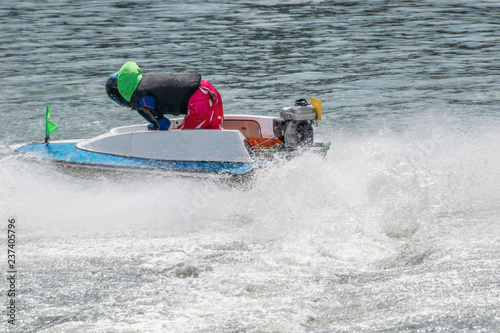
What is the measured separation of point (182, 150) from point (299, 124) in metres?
1.49

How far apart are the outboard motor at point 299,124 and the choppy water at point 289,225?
30 cm

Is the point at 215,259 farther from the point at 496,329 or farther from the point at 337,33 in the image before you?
the point at 337,33

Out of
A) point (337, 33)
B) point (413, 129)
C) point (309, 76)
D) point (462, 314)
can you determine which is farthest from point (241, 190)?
point (337, 33)

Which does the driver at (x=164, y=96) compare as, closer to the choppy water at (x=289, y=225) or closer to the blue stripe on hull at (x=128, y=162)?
the blue stripe on hull at (x=128, y=162)

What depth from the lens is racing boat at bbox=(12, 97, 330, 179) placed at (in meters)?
7.28

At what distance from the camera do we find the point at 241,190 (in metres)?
7.21

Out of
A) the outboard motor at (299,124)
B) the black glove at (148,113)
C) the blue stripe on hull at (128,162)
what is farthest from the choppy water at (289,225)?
the black glove at (148,113)

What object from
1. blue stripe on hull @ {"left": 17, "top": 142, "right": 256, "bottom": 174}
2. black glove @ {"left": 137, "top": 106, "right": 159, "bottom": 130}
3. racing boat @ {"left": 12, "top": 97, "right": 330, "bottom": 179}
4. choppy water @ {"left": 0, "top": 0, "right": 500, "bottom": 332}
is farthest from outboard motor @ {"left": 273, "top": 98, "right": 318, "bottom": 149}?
black glove @ {"left": 137, "top": 106, "right": 159, "bottom": 130}

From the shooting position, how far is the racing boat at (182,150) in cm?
728

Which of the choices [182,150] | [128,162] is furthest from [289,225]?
[128,162]

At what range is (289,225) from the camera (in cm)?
673

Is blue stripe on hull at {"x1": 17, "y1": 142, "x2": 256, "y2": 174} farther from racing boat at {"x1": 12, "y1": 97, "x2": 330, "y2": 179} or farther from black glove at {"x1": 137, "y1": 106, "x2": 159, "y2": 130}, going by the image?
black glove at {"x1": 137, "y1": 106, "x2": 159, "y2": 130}

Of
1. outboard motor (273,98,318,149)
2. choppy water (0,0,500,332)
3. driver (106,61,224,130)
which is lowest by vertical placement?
choppy water (0,0,500,332)

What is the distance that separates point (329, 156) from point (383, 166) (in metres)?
1.16
